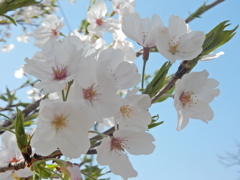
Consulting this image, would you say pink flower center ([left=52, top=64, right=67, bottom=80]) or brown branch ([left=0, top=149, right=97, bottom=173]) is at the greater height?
pink flower center ([left=52, top=64, right=67, bottom=80])

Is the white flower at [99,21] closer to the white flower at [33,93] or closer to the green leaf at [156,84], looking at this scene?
the green leaf at [156,84]

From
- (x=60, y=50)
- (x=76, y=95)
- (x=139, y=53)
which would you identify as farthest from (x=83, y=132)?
(x=139, y=53)

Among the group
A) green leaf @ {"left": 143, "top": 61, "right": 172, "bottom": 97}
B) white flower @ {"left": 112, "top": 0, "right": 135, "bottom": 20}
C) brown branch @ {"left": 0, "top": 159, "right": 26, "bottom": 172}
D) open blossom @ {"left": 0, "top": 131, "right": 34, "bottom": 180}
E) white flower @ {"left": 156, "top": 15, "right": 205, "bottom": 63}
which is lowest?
open blossom @ {"left": 0, "top": 131, "right": 34, "bottom": 180}

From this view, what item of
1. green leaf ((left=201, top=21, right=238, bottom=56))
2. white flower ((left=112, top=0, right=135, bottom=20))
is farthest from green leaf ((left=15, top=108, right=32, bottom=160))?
white flower ((left=112, top=0, right=135, bottom=20))

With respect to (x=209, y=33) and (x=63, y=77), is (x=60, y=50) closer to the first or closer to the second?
(x=63, y=77)

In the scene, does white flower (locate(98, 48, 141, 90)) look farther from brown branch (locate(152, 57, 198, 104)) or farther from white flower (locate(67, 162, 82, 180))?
white flower (locate(67, 162, 82, 180))

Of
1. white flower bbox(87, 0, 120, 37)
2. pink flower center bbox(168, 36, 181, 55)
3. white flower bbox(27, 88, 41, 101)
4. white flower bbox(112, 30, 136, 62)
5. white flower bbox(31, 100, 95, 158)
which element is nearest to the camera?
white flower bbox(31, 100, 95, 158)
